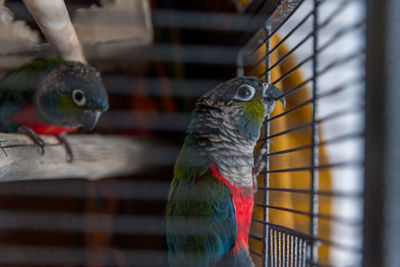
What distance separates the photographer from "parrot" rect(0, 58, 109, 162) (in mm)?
895

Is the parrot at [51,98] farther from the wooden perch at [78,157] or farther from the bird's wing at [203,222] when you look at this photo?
the bird's wing at [203,222]

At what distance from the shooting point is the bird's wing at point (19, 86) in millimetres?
944

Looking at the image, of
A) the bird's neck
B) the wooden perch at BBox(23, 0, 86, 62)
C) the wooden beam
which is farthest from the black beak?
the wooden beam

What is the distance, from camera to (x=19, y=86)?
0.95 metres

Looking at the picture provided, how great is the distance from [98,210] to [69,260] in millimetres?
237

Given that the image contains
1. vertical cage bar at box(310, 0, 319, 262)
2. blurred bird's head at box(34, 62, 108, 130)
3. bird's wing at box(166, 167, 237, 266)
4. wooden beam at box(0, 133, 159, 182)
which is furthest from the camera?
blurred bird's head at box(34, 62, 108, 130)

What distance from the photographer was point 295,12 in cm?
61

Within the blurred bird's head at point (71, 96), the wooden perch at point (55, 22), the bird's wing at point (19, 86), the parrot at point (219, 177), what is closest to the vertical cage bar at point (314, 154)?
the parrot at point (219, 177)

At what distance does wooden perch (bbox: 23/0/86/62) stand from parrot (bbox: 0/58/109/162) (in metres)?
0.12

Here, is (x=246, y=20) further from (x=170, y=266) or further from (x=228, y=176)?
(x=170, y=266)

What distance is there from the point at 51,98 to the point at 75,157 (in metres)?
0.20

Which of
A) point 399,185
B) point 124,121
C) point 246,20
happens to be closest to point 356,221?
point 399,185

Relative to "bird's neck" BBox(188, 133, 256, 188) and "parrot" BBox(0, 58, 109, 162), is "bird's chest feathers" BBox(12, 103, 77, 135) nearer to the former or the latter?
"parrot" BBox(0, 58, 109, 162)

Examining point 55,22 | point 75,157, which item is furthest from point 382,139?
point 75,157
